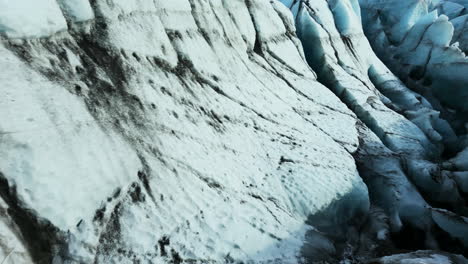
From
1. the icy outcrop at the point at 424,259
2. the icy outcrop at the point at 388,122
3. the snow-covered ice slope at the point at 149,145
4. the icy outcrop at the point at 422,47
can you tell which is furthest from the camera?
the icy outcrop at the point at 422,47

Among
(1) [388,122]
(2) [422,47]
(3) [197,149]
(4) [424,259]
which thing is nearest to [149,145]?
(3) [197,149]

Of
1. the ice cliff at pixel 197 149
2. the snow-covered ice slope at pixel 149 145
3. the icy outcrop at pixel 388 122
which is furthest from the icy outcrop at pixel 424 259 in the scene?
the icy outcrop at pixel 388 122

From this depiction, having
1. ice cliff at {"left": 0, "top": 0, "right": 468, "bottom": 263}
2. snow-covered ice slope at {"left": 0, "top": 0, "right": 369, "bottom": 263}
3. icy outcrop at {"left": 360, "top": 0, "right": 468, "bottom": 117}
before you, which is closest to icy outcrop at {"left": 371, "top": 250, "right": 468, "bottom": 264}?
ice cliff at {"left": 0, "top": 0, "right": 468, "bottom": 263}

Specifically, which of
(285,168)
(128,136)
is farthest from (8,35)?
(285,168)

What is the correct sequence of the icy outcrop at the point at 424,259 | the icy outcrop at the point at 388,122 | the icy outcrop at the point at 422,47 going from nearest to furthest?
the icy outcrop at the point at 424,259 → the icy outcrop at the point at 388,122 → the icy outcrop at the point at 422,47

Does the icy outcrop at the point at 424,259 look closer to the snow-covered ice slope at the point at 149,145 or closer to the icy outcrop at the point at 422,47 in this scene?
the snow-covered ice slope at the point at 149,145

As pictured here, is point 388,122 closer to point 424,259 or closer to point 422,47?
point 424,259

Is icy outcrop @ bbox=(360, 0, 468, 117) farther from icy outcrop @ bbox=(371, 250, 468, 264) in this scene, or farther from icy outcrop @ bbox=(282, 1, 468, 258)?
icy outcrop @ bbox=(371, 250, 468, 264)
